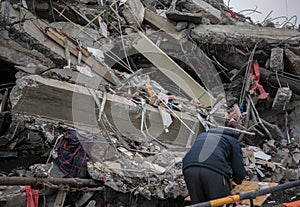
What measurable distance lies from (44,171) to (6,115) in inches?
68.9

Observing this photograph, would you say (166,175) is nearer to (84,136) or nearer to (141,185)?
(141,185)

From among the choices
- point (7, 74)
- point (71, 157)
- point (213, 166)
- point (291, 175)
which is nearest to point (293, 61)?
point (291, 175)

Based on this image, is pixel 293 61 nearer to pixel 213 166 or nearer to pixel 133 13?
pixel 133 13

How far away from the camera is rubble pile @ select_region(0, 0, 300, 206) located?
449 centimetres

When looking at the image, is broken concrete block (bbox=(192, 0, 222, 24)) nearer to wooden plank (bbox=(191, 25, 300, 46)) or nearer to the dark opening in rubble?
wooden plank (bbox=(191, 25, 300, 46))

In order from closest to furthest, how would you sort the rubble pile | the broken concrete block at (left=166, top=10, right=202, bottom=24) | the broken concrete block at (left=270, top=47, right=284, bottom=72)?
the rubble pile
the broken concrete block at (left=270, top=47, right=284, bottom=72)
the broken concrete block at (left=166, top=10, right=202, bottom=24)

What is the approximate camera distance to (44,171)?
4195mm

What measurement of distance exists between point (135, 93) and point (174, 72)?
5.39 ft

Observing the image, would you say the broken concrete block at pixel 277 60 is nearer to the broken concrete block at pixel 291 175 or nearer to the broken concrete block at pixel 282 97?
the broken concrete block at pixel 282 97

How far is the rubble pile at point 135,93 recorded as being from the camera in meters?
4.49

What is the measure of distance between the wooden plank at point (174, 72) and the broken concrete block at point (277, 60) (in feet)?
4.81

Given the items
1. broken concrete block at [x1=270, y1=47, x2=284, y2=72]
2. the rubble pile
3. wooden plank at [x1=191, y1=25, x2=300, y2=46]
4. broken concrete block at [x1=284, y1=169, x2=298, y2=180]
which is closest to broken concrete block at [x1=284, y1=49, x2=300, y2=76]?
the rubble pile

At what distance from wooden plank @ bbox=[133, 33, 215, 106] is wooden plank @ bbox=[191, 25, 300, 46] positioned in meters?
0.99

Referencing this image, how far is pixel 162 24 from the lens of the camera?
25.6 ft
